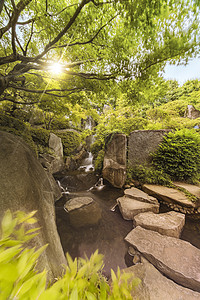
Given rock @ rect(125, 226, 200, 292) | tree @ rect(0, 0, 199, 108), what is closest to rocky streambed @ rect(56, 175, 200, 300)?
rock @ rect(125, 226, 200, 292)

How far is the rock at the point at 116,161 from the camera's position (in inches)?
229

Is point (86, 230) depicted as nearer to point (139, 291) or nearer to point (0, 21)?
point (139, 291)

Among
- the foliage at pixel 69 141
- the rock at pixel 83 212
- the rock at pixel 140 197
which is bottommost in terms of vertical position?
the rock at pixel 83 212

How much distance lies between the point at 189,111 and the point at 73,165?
15.0 m

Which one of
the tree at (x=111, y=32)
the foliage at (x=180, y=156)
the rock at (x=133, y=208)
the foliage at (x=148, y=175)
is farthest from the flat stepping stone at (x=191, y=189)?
the tree at (x=111, y=32)

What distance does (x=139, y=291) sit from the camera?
160cm

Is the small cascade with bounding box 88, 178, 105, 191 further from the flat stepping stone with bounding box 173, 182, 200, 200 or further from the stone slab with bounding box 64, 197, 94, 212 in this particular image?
the flat stepping stone with bounding box 173, 182, 200, 200

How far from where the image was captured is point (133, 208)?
144 inches

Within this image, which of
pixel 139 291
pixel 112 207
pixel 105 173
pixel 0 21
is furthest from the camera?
pixel 105 173

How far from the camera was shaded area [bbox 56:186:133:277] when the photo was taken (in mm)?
2492

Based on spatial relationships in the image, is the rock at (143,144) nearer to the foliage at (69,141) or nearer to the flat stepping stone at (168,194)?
the flat stepping stone at (168,194)

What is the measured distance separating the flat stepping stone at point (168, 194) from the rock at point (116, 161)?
1.28m

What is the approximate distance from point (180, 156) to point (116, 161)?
3.16 m

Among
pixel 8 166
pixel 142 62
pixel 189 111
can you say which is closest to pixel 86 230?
pixel 8 166
